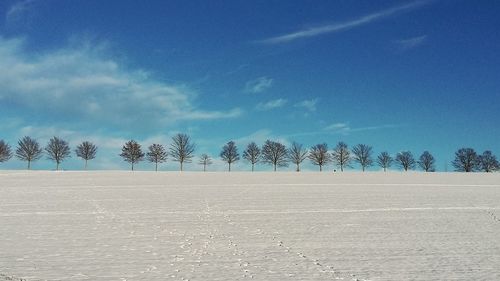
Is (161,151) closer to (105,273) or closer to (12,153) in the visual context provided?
(12,153)

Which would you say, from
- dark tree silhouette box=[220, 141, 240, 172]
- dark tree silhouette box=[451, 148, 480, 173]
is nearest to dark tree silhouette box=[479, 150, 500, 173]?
dark tree silhouette box=[451, 148, 480, 173]

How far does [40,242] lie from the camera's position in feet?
54.2

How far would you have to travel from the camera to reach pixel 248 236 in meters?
17.5

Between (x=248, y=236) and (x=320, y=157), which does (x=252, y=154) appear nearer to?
(x=320, y=157)

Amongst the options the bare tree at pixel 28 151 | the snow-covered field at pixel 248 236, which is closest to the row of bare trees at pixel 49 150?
the bare tree at pixel 28 151

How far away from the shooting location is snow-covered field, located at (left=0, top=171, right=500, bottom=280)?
42.1ft

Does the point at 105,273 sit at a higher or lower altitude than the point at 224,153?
lower

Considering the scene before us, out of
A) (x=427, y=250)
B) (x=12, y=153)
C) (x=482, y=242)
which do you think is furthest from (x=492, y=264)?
(x=12, y=153)

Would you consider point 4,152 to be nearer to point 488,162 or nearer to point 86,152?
point 86,152

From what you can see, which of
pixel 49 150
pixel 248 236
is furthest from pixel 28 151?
pixel 248 236

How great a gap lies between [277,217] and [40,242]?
927cm

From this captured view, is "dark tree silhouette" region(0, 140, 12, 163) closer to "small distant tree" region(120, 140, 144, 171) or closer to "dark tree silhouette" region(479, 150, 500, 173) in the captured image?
"small distant tree" region(120, 140, 144, 171)

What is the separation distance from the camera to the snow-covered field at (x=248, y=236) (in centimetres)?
1282

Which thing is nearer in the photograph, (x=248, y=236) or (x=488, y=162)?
(x=248, y=236)
